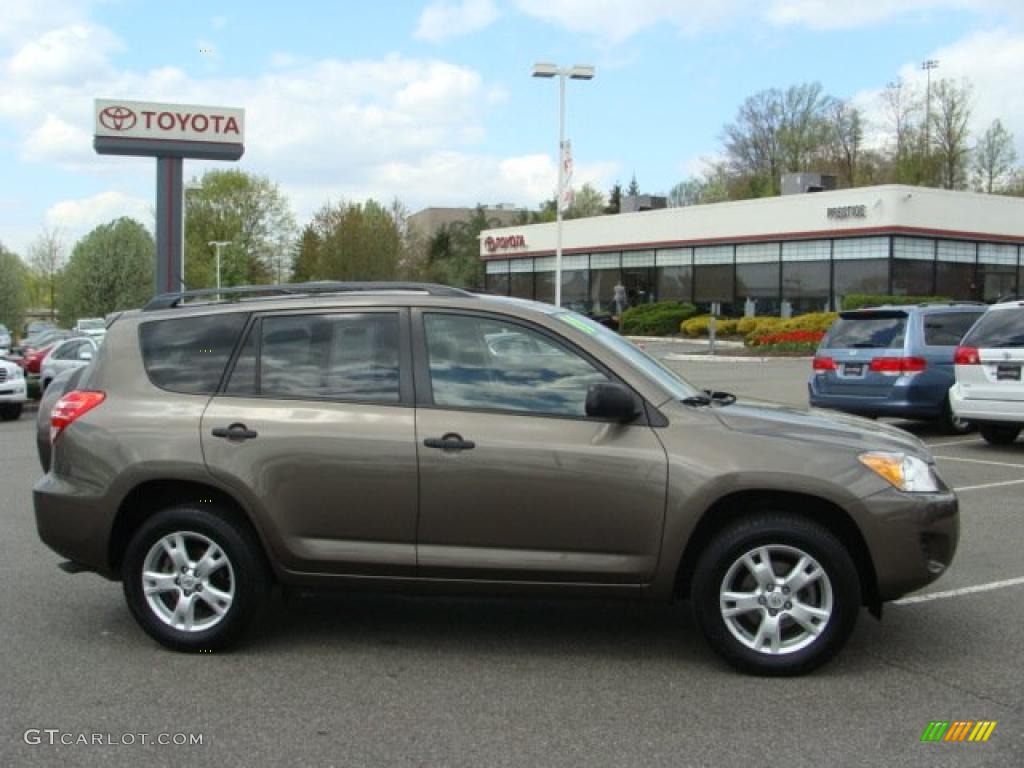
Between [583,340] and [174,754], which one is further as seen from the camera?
[583,340]

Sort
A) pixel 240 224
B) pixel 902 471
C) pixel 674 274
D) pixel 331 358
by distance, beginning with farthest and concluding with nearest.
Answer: pixel 240 224 < pixel 674 274 < pixel 331 358 < pixel 902 471

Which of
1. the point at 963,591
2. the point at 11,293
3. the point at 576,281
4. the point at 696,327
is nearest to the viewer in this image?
the point at 963,591

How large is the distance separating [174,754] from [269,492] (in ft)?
4.32

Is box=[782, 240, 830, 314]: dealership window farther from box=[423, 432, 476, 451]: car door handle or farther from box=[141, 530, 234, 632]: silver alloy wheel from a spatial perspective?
box=[141, 530, 234, 632]: silver alloy wheel

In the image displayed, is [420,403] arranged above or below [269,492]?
above

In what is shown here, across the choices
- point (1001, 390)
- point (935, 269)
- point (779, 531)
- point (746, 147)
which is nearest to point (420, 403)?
point (779, 531)

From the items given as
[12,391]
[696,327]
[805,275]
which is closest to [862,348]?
[12,391]

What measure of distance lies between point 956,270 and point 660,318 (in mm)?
11077

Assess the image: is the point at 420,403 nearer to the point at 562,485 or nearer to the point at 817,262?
the point at 562,485

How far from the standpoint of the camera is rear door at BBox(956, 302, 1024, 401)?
36.4 feet

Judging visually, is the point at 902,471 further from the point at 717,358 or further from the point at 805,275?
the point at 805,275

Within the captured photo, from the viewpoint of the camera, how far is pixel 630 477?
4625 millimetres

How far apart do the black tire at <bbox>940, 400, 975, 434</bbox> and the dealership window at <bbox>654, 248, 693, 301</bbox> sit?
30.8 metres

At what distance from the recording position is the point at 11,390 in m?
17.8
